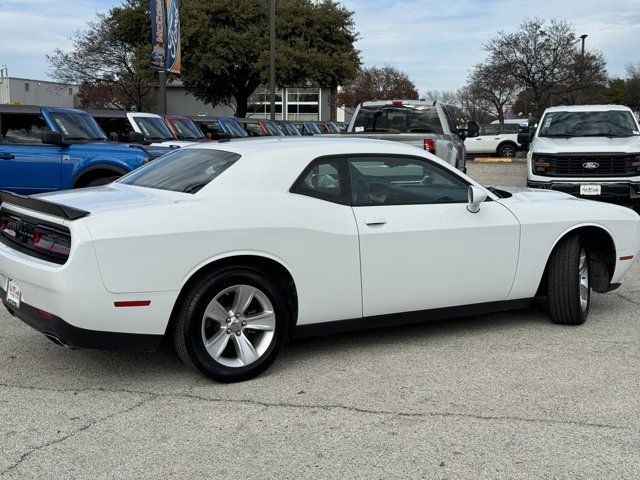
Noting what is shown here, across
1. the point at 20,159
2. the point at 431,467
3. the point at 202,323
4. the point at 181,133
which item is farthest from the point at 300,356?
the point at 181,133

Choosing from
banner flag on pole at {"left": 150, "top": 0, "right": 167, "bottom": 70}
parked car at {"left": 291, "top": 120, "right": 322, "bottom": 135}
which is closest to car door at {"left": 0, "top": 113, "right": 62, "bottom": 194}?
banner flag on pole at {"left": 150, "top": 0, "right": 167, "bottom": 70}

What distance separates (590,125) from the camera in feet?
45.5

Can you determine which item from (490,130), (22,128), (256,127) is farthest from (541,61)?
(22,128)

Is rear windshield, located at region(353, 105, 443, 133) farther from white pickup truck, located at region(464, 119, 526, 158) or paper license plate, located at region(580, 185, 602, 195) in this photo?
white pickup truck, located at region(464, 119, 526, 158)

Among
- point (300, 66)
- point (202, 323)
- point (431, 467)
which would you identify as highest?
point (300, 66)

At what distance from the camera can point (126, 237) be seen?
4219 mm

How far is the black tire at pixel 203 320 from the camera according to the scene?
4.42 metres

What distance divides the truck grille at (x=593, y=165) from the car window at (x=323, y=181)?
862 centimetres

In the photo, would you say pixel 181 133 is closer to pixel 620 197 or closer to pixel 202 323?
pixel 620 197

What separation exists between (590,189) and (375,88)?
62.3 m

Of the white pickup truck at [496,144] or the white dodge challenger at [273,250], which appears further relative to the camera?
the white pickup truck at [496,144]

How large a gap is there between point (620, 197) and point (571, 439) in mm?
9586

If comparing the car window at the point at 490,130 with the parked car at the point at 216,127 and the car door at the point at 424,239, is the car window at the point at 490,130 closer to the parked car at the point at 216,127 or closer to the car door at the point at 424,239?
the parked car at the point at 216,127

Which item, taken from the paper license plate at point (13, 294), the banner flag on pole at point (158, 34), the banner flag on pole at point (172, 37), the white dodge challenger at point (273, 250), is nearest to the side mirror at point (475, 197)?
the white dodge challenger at point (273, 250)
